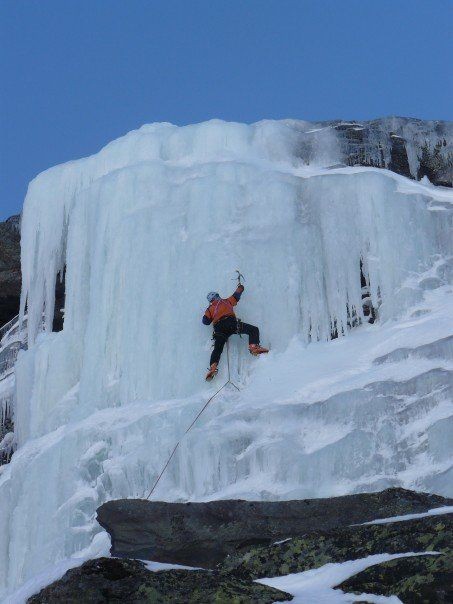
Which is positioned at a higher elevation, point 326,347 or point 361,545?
point 326,347

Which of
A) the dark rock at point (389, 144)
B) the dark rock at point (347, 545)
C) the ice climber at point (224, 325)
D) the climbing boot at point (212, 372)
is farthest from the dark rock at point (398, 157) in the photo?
the dark rock at point (347, 545)

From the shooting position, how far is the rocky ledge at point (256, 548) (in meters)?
5.16

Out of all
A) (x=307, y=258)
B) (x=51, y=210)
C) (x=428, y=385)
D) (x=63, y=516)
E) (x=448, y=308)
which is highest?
(x=51, y=210)

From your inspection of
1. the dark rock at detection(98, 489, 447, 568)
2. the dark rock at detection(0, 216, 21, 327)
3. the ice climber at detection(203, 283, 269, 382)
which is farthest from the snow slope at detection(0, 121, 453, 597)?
the dark rock at detection(0, 216, 21, 327)

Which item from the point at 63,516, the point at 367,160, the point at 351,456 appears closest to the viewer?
the point at 351,456

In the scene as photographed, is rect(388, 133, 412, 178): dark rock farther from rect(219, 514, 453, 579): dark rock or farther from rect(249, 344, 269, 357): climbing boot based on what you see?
rect(219, 514, 453, 579): dark rock

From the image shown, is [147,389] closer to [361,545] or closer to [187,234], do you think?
[187,234]

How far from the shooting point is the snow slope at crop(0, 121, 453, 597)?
1146cm

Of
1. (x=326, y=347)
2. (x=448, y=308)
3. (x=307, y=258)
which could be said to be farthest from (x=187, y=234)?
(x=448, y=308)

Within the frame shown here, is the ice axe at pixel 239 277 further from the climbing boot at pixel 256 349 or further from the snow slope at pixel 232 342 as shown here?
the climbing boot at pixel 256 349

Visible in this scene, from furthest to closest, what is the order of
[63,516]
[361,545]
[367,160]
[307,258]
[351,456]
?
[367,160], [307,258], [63,516], [351,456], [361,545]

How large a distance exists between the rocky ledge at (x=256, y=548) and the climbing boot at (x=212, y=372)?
14.3ft

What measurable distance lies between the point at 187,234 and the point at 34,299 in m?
3.47

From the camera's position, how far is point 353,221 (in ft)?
A: 45.9
